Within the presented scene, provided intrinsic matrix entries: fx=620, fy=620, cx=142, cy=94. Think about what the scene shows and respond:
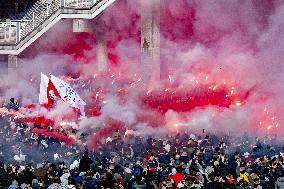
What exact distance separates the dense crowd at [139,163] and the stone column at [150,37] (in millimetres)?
3390

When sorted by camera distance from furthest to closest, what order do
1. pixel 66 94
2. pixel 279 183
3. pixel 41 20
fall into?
1. pixel 41 20
2. pixel 66 94
3. pixel 279 183

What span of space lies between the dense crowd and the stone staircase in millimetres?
4108

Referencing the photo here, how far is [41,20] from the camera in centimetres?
2480

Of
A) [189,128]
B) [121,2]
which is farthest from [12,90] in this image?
[189,128]

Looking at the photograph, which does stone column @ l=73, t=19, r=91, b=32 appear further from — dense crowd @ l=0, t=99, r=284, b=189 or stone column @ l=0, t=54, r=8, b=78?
stone column @ l=0, t=54, r=8, b=78

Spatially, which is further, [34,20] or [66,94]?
[34,20]

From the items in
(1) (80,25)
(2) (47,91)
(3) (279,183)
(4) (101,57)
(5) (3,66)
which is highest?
(1) (80,25)

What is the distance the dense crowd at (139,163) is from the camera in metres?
13.7

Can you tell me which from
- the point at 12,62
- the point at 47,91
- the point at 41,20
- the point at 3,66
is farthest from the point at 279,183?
the point at 3,66

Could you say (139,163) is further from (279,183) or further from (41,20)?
(41,20)

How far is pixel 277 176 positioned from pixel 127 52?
1550 centimetres

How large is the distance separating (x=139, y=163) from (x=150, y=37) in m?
8.95

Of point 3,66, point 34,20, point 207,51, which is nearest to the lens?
point 34,20

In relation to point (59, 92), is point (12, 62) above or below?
above
